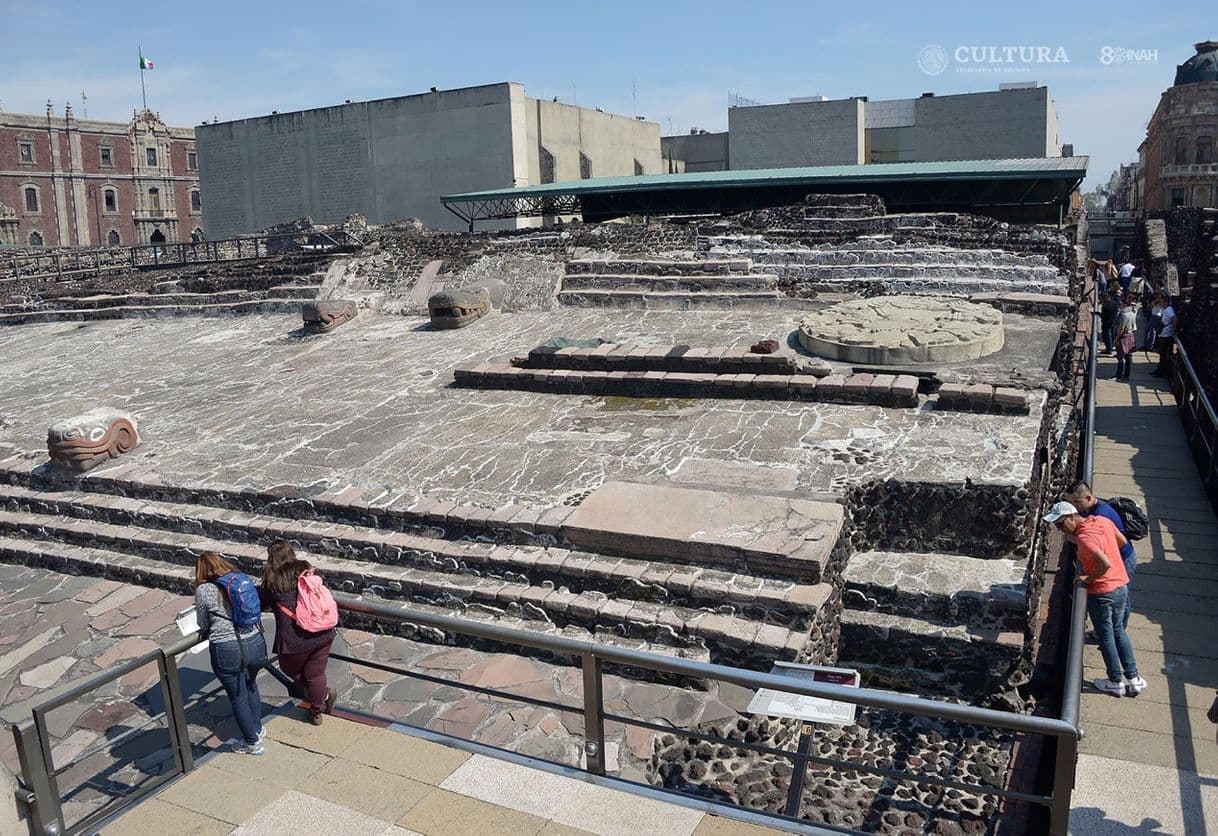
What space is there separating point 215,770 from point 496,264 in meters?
12.0

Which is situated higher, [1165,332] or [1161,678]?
[1165,332]

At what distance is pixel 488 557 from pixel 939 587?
303cm

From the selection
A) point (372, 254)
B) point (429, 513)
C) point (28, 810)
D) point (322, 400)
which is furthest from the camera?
point (372, 254)

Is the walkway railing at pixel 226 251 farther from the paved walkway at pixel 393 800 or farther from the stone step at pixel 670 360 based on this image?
the paved walkway at pixel 393 800

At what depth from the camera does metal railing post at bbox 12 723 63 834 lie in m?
3.40

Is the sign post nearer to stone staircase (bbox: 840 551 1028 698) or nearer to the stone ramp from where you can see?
the stone ramp

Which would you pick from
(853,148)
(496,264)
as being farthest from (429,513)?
(853,148)

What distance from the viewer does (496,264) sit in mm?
15203

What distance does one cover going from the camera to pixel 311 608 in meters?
4.48

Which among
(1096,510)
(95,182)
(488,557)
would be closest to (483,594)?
(488,557)

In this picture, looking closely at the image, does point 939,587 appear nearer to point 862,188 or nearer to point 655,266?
point 655,266

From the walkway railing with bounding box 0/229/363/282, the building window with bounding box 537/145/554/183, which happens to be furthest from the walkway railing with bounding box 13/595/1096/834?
the building window with bounding box 537/145/554/183

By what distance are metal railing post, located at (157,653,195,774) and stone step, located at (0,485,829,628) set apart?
2501 millimetres

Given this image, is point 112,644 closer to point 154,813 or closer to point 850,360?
point 154,813
